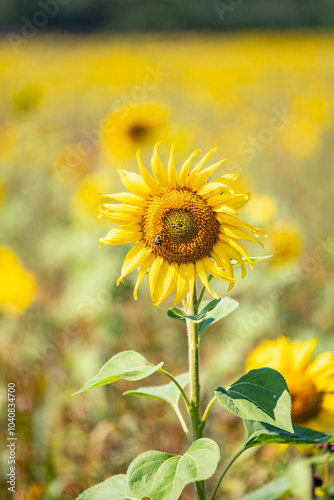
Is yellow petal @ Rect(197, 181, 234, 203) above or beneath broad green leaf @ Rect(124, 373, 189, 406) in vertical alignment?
above

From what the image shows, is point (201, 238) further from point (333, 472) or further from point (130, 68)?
point (130, 68)

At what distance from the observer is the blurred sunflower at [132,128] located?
352 centimetres

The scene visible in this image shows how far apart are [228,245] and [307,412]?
641mm

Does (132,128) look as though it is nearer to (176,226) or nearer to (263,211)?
(263,211)

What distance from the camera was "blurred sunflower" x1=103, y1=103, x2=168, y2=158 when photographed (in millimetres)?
3520

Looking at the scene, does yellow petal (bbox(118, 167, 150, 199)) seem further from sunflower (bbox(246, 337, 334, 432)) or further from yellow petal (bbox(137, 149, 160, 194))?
sunflower (bbox(246, 337, 334, 432))

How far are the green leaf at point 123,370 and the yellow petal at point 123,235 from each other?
250mm

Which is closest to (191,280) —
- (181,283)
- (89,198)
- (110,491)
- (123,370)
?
(181,283)

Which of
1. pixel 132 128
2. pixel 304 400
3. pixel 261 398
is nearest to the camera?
pixel 261 398

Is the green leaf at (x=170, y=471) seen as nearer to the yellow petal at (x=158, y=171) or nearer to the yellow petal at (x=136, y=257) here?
the yellow petal at (x=136, y=257)

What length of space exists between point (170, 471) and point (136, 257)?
0.45 m

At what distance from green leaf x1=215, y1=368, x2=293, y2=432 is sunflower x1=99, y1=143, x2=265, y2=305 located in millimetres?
208

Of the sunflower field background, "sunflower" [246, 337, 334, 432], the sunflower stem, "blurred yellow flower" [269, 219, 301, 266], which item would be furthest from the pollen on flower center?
"blurred yellow flower" [269, 219, 301, 266]

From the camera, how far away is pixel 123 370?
118 centimetres
